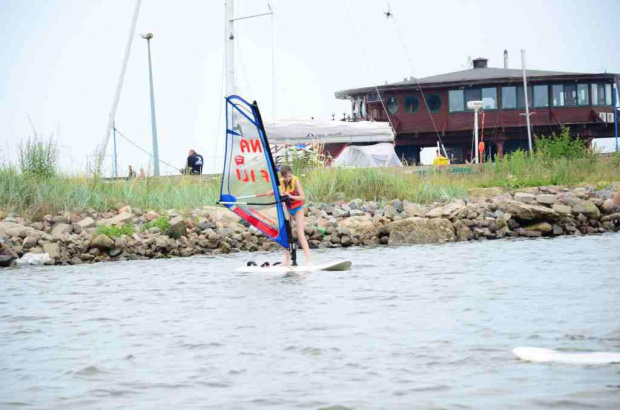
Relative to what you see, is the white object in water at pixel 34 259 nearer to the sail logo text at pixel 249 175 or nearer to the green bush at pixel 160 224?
the green bush at pixel 160 224

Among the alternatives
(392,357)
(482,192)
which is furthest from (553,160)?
(392,357)

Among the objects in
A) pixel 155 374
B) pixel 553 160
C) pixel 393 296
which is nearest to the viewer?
pixel 155 374

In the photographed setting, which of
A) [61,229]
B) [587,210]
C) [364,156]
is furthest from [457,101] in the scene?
[61,229]

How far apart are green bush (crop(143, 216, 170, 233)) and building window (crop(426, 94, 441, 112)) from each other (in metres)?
27.8

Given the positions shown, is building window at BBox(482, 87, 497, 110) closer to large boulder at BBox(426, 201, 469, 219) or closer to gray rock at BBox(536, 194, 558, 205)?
gray rock at BBox(536, 194, 558, 205)

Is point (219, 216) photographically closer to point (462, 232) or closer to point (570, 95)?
point (462, 232)

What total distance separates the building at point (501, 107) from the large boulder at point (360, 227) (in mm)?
25106

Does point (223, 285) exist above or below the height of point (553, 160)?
below

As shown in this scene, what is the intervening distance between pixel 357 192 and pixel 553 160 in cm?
746

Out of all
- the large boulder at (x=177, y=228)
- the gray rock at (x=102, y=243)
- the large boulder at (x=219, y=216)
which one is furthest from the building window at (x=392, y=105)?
the gray rock at (x=102, y=243)

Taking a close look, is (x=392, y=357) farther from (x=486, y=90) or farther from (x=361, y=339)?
(x=486, y=90)

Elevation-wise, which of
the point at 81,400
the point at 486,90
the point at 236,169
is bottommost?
the point at 81,400

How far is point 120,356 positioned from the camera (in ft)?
30.4

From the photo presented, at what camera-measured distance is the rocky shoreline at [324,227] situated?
2045 cm
